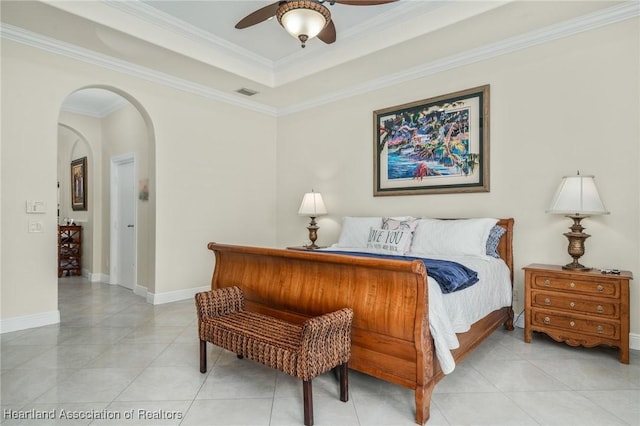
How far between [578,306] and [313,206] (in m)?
2.97

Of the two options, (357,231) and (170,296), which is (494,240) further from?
(170,296)

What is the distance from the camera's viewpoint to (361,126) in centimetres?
A: 470

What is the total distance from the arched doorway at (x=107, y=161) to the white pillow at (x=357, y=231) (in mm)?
2380

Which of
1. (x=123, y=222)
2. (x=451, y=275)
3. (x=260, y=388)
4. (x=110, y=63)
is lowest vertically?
(x=260, y=388)

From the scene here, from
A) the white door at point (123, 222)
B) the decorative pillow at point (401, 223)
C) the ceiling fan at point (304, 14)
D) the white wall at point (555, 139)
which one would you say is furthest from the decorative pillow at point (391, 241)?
the white door at point (123, 222)

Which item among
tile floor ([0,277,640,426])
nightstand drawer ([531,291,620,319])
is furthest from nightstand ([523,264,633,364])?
tile floor ([0,277,640,426])

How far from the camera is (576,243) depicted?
294 cm

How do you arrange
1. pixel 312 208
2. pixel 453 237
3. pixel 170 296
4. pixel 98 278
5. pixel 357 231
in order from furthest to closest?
Result: 1. pixel 98 278
2. pixel 312 208
3. pixel 170 296
4. pixel 357 231
5. pixel 453 237

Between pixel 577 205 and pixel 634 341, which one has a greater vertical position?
pixel 577 205

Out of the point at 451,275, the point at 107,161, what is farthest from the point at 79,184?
the point at 451,275

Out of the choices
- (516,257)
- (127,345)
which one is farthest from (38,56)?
(516,257)

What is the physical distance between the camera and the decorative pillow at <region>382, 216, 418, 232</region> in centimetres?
368

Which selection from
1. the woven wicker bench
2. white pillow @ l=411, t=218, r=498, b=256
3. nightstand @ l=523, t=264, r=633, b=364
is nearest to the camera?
the woven wicker bench

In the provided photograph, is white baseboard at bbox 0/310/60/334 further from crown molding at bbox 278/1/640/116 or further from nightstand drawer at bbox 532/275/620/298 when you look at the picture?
nightstand drawer at bbox 532/275/620/298
